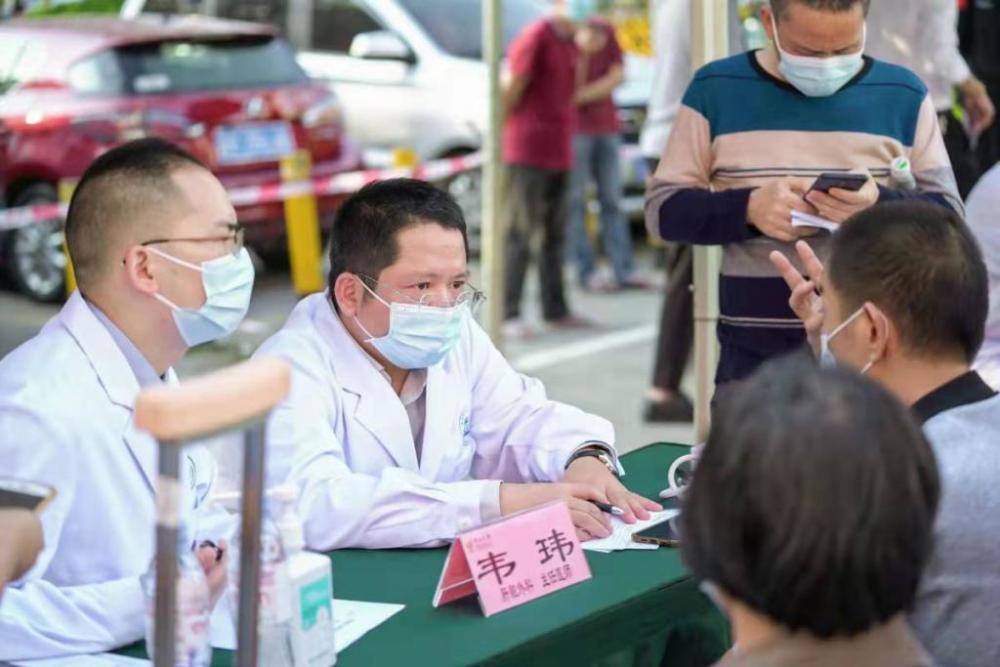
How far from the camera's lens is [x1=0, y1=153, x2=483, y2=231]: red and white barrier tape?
27.3ft

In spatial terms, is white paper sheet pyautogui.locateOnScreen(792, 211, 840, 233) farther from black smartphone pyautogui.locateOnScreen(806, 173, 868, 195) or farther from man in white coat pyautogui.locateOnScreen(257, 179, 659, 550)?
man in white coat pyautogui.locateOnScreen(257, 179, 659, 550)

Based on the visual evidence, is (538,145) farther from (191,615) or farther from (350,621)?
(191,615)

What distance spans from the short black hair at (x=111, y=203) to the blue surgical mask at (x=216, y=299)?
2.7 inches

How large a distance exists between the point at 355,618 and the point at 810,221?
144cm

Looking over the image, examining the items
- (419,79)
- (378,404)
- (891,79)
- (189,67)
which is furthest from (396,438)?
(419,79)

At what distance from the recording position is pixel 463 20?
998cm

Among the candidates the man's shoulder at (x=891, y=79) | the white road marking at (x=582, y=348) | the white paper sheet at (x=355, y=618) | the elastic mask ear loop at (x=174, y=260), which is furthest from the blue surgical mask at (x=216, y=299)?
the white road marking at (x=582, y=348)

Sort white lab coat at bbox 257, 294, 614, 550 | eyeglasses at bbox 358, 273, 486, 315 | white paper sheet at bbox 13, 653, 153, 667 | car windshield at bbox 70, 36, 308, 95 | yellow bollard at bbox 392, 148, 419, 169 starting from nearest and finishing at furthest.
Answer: white paper sheet at bbox 13, 653, 153, 667 < white lab coat at bbox 257, 294, 614, 550 < eyeglasses at bbox 358, 273, 486, 315 < car windshield at bbox 70, 36, 308, 95 < yellow bollard at bbox 392, 148, 419, 169

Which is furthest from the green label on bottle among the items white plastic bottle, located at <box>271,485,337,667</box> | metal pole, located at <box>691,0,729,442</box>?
metal pole, located at <box>691,0,729,442</box>

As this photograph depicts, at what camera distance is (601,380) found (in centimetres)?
718

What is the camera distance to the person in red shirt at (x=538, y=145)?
25.8ft

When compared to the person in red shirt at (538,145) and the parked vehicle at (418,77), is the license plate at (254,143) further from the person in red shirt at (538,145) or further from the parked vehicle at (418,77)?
the person in red shirt at (538,145)

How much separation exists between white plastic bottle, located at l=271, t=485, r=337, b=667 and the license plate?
6549 millimetres

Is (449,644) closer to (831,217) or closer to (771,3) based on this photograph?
(831,217)
